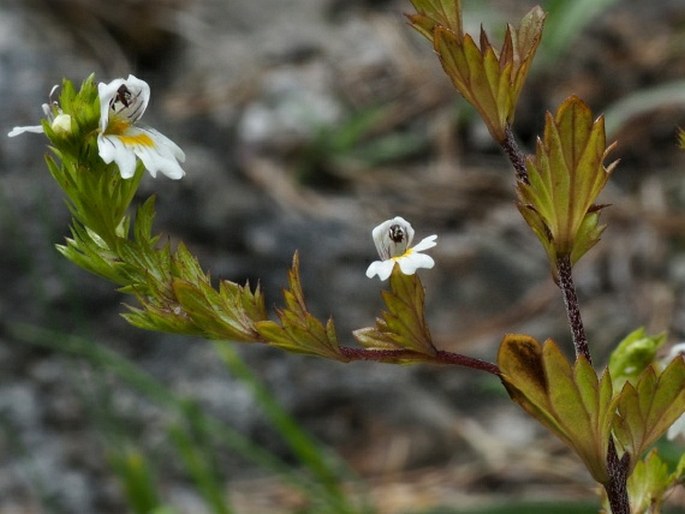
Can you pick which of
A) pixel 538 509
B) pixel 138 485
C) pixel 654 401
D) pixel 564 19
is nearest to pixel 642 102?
pixel 564 19

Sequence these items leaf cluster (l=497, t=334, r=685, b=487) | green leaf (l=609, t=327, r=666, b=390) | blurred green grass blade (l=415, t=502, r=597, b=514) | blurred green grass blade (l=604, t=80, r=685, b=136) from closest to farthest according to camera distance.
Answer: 1. leaf cluster (l=497, t=334, r=685, b=487)
2. green leaf (l=609, t=327, r=666, b=390)
3. blurred green grass blade (l=415, t=502, r=597, b=514)
4. blurred green grass blade (l=604, t=80, r=685, b=136)

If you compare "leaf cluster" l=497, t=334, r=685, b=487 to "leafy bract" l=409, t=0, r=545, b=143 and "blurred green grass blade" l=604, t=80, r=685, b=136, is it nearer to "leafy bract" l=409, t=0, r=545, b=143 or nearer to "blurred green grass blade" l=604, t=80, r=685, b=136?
"leafy bract" l=409, t=0, r=545, b=143

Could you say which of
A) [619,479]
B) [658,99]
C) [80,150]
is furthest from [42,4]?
[619,479]

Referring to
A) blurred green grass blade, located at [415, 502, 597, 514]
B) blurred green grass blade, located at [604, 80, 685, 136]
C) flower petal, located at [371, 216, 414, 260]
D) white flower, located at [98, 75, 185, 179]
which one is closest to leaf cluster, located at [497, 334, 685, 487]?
flower petal, located at [371, 216, 414, 260]

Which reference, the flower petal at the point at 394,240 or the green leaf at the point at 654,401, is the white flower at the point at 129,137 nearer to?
the flower petal at the point at 394,240

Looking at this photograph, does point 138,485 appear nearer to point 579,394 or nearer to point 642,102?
point 579,394

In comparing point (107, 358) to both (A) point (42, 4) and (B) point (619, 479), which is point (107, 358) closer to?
(B) point (619, 479)

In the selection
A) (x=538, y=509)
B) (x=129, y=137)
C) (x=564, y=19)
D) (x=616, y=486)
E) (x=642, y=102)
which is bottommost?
(x=616, y=486)

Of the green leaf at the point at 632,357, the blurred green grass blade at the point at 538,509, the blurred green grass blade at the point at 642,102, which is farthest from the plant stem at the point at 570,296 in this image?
the blurred green grass blade at the point at 642,102
